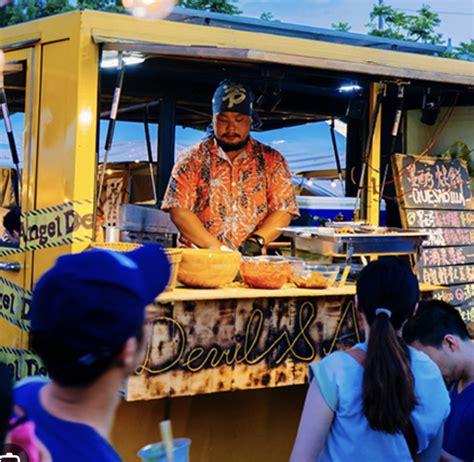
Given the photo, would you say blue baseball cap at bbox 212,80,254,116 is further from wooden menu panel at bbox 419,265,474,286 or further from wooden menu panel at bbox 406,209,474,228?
wooden menu panel at bbox 419,265,474,286

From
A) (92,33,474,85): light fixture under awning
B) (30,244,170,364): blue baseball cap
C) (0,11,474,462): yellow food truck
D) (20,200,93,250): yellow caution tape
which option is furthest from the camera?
(20,200,93,250): yellow caution tape

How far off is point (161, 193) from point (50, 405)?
5.39 metres

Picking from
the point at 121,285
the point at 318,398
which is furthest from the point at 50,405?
the point at 318,398

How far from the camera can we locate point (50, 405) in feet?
5.23

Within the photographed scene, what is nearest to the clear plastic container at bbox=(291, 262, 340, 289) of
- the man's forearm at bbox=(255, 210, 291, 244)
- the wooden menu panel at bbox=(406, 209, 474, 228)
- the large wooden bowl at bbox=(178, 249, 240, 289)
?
the large wooden bowl at bbox=(178, 249, 240, 289)

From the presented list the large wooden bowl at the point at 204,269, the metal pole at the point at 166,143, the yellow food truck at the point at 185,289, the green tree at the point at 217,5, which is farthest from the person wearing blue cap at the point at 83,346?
the green tree at the point at 217,5

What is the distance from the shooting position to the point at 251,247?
511 centimetres

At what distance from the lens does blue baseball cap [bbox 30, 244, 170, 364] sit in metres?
1.48

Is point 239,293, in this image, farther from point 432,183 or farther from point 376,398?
point 432,183

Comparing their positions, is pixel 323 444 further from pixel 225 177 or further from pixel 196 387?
pixel 225 177

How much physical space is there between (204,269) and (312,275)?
2.18ft

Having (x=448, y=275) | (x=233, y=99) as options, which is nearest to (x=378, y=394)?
(x=233, y=99)

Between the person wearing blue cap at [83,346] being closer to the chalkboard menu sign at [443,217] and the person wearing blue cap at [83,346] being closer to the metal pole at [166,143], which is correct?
the chalkboard menu sign at [443,217]

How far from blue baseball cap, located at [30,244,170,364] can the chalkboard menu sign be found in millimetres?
4790
